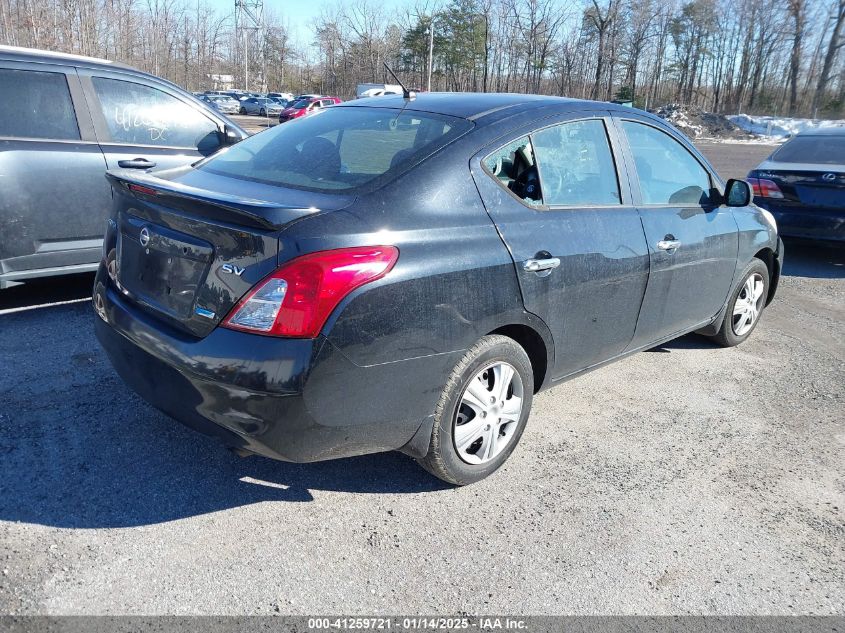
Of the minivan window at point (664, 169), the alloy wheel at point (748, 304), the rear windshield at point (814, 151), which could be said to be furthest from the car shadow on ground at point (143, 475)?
the rear windshield at point (814, 151)

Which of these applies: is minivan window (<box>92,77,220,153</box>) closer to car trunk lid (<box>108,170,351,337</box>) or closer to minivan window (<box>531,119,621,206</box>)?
car trunk lid (<box>108,170,351,337</box>)

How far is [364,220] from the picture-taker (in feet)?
8.44

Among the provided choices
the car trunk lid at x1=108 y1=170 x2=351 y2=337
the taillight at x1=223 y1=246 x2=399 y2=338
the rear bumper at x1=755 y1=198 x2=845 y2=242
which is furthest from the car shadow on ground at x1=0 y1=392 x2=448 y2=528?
the rear bumper at x1=755 y1=198 x2=845 y2=242

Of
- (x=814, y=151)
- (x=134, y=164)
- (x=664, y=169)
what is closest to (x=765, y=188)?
(x=814, y=151)

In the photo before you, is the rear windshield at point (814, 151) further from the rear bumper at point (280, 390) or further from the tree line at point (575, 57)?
the tree line at point (575, 57)

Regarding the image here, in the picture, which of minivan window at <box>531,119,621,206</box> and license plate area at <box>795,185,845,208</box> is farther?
license plate area at <box>795,185,845,208</box>

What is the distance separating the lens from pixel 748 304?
515 cm

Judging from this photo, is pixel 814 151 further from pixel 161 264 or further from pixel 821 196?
pixel 161 264

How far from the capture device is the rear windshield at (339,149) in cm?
295

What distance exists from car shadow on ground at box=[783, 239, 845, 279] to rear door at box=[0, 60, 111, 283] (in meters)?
7.14

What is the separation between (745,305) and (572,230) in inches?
98.4

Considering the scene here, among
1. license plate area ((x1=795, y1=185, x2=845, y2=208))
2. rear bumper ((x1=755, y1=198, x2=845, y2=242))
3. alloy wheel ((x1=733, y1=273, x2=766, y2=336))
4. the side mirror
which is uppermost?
the side mirror

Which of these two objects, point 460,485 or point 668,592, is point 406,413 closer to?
point 460,485

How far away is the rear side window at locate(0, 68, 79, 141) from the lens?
4766mm
